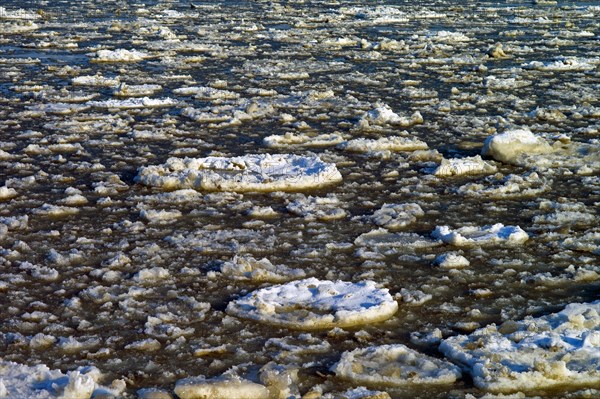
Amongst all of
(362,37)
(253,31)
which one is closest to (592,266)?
(362,37)

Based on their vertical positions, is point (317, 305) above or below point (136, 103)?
above

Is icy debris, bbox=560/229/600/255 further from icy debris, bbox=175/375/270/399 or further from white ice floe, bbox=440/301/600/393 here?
icy debris, bbox=175/375/270/399

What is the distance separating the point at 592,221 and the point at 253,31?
11.3 metres

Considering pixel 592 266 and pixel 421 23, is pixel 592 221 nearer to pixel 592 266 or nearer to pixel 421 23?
pixel 592 266

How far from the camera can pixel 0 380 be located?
3.14 meters

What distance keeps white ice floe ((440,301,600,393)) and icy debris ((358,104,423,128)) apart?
166 inches

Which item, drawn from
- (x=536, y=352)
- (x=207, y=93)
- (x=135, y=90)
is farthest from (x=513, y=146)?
(x=135, y=90)

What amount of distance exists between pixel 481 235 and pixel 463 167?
1.44 m

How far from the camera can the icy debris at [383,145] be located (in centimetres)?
699

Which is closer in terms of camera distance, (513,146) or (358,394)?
(358,394)

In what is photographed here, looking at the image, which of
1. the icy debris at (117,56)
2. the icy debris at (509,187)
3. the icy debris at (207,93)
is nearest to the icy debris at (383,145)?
the icy debris at (509,187)

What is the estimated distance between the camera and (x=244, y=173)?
6.09 metres

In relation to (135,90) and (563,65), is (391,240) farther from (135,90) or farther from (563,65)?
(563,65)

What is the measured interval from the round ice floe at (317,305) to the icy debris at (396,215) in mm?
1007
